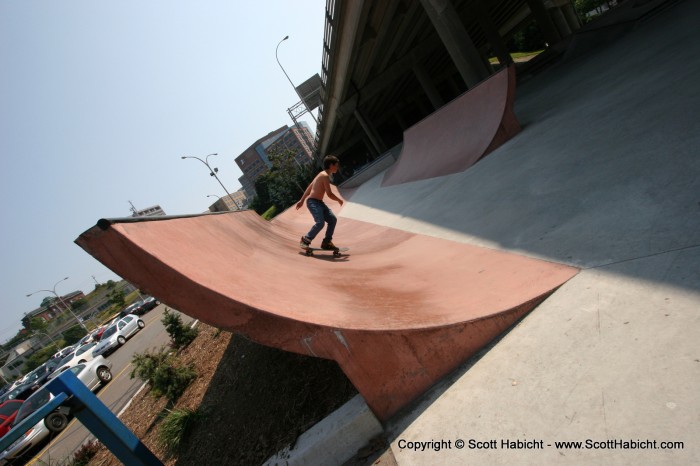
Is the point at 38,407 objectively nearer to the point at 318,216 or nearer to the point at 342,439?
the point at 318,216

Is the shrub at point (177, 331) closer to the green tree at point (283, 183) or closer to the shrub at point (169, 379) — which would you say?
the shrub at point (169, 379)

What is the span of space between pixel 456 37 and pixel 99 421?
1305 centimetres

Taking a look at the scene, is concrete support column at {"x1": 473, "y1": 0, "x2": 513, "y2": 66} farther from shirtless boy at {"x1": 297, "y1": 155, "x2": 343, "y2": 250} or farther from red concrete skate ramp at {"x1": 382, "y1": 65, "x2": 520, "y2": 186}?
shirtless boy at {"x1": 297, "y1": 155, "x2": 343, "y2": 250}

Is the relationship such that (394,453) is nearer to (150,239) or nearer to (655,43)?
(150,239)

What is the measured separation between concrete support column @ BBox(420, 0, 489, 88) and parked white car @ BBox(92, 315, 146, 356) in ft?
81.4

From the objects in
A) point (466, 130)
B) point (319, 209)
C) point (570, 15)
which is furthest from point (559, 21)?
point (319, 209)

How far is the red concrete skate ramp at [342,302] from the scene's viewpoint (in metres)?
2.08

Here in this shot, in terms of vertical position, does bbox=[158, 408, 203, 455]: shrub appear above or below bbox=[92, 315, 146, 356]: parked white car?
below

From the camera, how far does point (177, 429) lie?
13.5 feet

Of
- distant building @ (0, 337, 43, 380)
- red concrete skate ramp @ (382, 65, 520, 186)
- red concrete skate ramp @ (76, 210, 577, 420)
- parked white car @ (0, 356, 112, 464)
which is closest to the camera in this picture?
red concrete skate ramp @ (76, 210, 577, 420)

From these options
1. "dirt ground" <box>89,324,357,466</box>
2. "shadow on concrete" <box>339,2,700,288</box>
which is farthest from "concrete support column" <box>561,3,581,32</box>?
"dirt ground" <box>89,324,357,466</box>

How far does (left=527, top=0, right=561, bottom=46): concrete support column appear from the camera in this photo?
21.3m

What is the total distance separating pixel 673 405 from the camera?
1384 mm

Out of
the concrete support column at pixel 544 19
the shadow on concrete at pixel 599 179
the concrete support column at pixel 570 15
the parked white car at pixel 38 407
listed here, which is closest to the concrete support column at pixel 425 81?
the concrete support column at pixel 544 19
